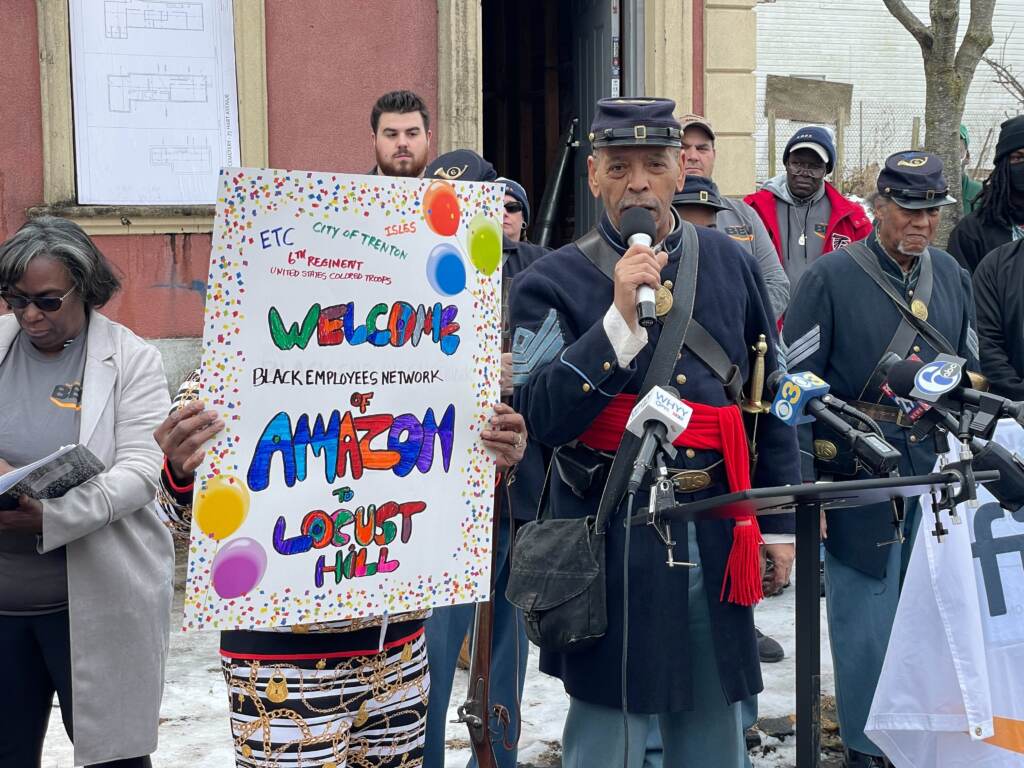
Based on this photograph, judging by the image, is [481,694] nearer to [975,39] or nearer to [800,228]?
[800,228]

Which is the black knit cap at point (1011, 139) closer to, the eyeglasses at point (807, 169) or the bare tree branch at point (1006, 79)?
the eyeglasses at point (807, 169)

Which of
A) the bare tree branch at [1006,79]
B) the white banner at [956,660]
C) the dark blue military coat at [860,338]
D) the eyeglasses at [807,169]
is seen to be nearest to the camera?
the white banner at [956,660]

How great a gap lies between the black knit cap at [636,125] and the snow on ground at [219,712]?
107 inches

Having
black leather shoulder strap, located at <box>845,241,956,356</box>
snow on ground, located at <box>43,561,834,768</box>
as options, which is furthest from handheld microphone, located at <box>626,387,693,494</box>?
snow on ground, located at <box>43,561,834,768</box>

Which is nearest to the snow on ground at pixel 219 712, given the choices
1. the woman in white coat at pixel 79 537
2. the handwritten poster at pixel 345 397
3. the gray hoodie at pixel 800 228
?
the woman in white coat at pixel 79 537

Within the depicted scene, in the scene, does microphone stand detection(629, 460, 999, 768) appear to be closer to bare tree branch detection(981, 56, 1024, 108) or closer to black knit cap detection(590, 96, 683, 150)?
black knit cap detection(590, 96, 683, 150)

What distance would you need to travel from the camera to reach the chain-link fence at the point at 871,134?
22.6 meters

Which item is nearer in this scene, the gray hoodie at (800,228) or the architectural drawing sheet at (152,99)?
the gray hoodie at (800,228)

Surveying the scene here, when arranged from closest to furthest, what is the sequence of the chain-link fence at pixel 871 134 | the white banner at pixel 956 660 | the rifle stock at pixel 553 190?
the white banner at pixel 956 660, the rifle stock at pixel 553 190, the chain-link fence at pixel 871 134

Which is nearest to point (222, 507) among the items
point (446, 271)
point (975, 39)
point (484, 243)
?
point (446, 271)

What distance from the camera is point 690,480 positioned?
3.16 metres

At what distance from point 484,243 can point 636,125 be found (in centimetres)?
50

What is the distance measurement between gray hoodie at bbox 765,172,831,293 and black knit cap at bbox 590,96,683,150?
12.8ft

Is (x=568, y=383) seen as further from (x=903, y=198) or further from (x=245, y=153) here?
(x=245, y=153)
